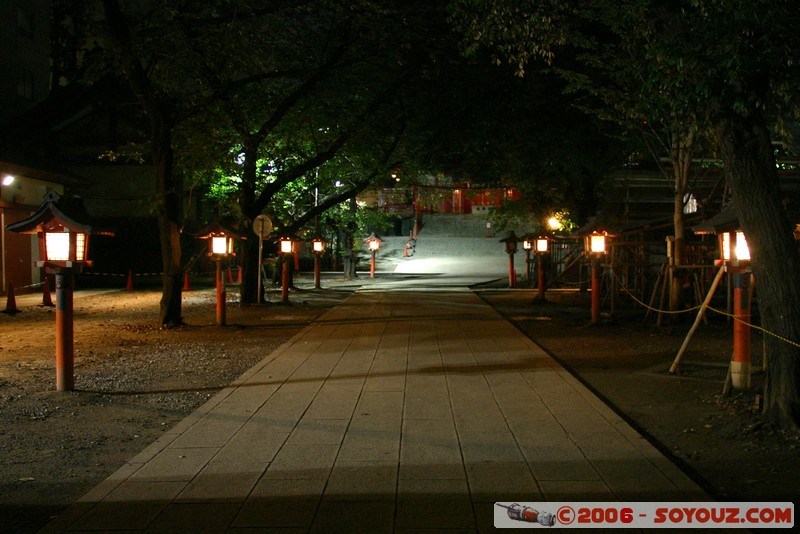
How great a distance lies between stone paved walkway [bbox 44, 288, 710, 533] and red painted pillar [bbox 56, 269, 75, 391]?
2077mm

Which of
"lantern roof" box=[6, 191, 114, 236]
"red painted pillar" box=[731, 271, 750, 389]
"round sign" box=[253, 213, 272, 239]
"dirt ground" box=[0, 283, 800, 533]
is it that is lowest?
"dirt ground" box=[0, 283, 800, 533]

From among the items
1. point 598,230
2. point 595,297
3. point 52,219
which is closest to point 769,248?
point 595,297

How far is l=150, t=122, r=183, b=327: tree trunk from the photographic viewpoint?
14727mm

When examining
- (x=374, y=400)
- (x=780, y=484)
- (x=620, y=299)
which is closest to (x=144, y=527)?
(x=374, y=400)

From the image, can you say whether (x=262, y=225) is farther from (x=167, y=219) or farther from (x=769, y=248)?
(x=769, y=248)

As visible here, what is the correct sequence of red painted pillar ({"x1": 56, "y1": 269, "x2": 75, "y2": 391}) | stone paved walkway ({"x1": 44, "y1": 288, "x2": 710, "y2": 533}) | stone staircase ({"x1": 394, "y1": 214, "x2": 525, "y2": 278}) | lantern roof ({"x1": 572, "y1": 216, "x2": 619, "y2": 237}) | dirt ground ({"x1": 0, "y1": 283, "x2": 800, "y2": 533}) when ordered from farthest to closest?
stone staircase ({"x1": 394, "y1": 214, "x2": 525, "y2": 278})
lantern roof ({"x1": 572, "y1": 216, "x2": 619, "y2": 237})
red painted pillar ({"x1": 56, "y1": 269, "x2": 75, "y2": 391})
dirt ground ({"x1": 0, "y1": 283, "x2": 800, "y2": 533})
stone paved walkway ({"x1": 44, "y1": 288, "x2": 710, "y2": 533})

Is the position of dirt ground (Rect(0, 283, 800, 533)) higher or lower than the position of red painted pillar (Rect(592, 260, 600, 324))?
lower

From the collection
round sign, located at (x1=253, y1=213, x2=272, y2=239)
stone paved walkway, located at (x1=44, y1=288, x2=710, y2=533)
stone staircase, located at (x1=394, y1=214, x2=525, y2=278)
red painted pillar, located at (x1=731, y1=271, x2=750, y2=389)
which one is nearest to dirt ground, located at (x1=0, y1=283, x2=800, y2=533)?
red painted pillar, located at (x1=731, y1=271, x2=750, y2=389)

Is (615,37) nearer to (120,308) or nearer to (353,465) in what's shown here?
(120,308)

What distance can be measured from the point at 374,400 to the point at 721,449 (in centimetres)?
388

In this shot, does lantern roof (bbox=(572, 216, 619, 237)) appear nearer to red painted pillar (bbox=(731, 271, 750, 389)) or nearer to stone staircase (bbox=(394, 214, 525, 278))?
red painted pillar (bbox=(731, 271, 750, 389))

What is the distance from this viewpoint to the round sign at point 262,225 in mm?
18677

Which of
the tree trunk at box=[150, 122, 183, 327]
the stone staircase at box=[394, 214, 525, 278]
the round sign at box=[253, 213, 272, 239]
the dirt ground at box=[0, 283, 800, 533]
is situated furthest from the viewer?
the stone staircase at box=[394, 214, 525, 278]

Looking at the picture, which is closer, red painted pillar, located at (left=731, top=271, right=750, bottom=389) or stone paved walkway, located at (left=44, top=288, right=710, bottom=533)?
stone paved walkway, located at (left=44, top=288, right=710, bottom=533)
